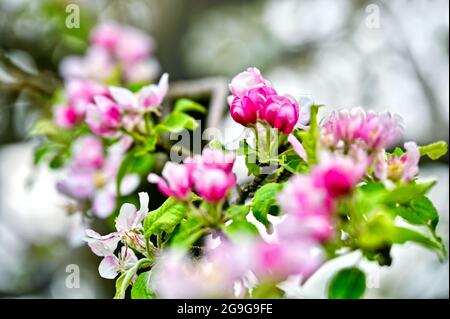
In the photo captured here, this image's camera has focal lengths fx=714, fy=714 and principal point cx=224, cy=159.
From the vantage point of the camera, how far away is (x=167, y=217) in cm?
65

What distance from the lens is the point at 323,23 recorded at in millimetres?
2982

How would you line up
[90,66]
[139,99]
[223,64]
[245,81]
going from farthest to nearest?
[223,64]
[90,66]
[139,99]
[245,81]

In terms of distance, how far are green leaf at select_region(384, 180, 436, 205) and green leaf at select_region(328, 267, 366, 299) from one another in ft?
0.20

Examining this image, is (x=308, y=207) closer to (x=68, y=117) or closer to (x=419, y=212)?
(x=419, y=212)

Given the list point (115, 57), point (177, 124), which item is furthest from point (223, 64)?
point (177, 124)

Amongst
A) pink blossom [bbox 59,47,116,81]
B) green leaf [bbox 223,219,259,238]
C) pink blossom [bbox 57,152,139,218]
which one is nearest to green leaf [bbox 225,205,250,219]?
green leaf [bbox 223,219,259,238]

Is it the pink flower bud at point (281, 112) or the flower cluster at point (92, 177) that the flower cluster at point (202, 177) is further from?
the flower cluster at point (92, 177)

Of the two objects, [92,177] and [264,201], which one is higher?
[264,201]

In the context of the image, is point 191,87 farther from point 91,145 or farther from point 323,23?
point 323,23

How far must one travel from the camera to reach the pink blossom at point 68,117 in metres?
1.32

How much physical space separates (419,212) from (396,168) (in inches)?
1.9

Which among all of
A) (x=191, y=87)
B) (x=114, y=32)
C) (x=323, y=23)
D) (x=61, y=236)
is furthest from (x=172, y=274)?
(x=323, y=23)
